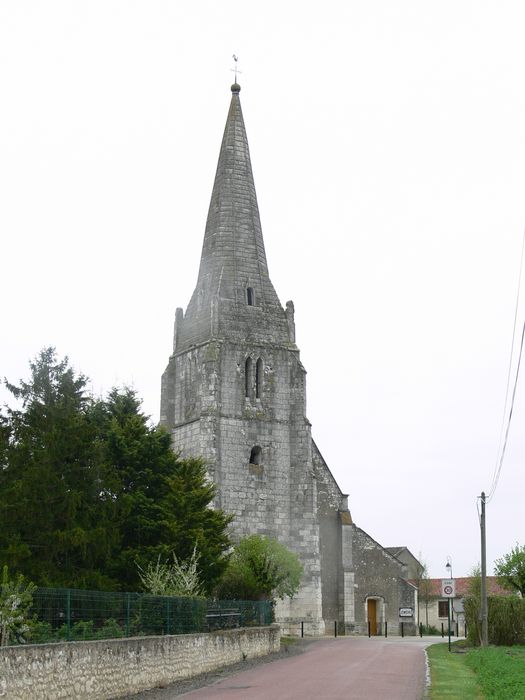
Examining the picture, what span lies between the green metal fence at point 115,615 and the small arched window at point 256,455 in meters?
19.4

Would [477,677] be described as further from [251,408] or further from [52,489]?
[251,408]

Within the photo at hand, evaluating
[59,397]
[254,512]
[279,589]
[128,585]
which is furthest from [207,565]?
[254,512]

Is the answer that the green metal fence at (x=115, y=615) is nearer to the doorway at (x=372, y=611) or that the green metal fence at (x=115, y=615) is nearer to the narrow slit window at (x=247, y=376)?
the narrow slit window at (x=247, y=376)

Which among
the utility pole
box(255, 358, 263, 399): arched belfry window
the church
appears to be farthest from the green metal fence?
box(255, 358, 263, 399): arched belfry window

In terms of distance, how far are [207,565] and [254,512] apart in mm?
14730

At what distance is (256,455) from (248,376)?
11.9 ft

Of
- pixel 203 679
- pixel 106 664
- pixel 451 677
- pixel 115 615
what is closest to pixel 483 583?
pixel 451 677

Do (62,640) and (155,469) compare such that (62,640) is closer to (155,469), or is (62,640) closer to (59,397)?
(59,397)

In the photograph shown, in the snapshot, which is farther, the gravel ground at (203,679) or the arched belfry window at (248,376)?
the arched belfry window at (248,376)

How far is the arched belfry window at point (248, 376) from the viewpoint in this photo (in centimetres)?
4850

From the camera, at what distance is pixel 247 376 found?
4875 cm

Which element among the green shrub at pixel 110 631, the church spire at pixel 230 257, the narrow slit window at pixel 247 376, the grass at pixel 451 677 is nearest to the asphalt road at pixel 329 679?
the grass at pixel 451 677

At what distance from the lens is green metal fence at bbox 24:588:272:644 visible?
16.9m

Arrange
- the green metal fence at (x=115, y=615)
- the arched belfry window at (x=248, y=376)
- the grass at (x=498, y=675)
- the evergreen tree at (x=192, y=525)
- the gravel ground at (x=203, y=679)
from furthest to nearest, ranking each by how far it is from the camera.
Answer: the arched belfry window at (x=248, y=376) < the evergreen tree at (x=192, y=525) < the gravel ground at (x=203, y=679) < the grass at (x=498, y=675) < the green metal fence at (x=115, y=615)
